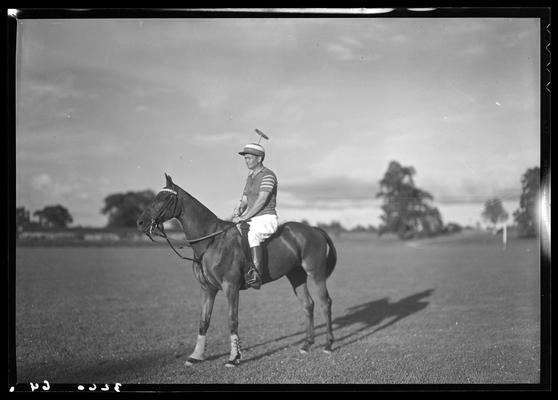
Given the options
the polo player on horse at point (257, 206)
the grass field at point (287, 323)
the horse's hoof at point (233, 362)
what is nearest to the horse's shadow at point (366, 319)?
the grass field at point (287, 323)

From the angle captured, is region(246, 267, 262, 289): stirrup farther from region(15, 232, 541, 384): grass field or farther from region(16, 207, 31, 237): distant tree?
region(16, 207, 31, 237): distant tree

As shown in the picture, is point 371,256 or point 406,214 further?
point 371,256

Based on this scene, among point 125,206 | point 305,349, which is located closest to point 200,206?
point 305,349

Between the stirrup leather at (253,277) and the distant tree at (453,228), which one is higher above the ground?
the distant tree at (453,228)

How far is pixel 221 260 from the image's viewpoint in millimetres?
5887

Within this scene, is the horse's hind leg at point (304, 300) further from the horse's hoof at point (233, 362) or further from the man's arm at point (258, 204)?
the man's arm at point (258, 204)

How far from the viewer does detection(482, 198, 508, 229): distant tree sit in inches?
373

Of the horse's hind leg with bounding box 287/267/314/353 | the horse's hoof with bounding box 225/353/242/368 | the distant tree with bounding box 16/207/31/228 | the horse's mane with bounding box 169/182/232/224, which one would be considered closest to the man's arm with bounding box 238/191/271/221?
the horse's mane with bounding box 169/182/232/224

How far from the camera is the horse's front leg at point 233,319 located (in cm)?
577

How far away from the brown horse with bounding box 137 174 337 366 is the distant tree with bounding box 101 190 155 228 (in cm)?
442

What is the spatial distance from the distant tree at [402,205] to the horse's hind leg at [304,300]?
12.7ft
